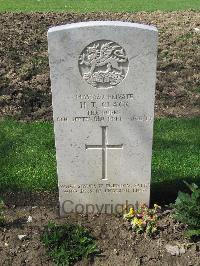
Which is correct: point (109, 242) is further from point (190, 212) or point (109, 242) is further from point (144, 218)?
point (190, 212)

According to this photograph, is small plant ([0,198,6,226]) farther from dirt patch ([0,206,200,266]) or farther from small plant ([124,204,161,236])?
small plant ([124,204,161,236])

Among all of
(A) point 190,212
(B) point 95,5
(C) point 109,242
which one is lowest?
(C) point 109,242

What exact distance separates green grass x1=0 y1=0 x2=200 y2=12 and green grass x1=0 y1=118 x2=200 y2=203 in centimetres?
889

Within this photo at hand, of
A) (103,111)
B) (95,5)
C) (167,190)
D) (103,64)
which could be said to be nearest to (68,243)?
(103,111)

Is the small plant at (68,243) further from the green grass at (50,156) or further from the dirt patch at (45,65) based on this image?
the dirt patch at (45,65)

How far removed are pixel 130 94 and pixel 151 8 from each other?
38.7 feet

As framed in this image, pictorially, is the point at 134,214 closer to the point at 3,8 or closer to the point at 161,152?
the point at 161,152

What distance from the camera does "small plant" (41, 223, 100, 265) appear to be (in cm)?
404

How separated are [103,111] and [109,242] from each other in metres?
1.24

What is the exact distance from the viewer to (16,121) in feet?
21.9

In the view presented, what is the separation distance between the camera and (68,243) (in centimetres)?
414

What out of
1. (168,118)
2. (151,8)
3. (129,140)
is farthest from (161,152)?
(151,8)

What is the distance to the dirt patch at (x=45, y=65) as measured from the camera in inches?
280

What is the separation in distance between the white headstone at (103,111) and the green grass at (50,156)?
25.1 inches
